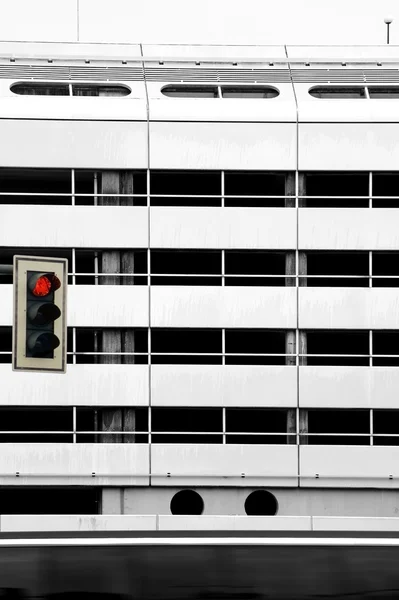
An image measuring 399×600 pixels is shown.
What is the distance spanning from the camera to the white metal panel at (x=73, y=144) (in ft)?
104

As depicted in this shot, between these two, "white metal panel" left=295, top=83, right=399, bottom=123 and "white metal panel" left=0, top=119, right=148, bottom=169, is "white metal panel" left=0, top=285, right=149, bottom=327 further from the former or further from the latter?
"white metal panel" left=295, top=83, right=399, bottom=123

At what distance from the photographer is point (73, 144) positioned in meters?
31.7

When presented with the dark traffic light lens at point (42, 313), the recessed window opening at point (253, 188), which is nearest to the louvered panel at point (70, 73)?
the recessed window opening at point (253, 188)

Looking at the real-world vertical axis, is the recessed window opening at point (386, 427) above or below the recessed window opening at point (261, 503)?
above

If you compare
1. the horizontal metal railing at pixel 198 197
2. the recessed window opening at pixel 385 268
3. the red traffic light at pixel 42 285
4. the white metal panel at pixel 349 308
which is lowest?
the red traffic light at pixel 42 285

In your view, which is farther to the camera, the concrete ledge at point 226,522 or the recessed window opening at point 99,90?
the recessed window opening at point 99,90

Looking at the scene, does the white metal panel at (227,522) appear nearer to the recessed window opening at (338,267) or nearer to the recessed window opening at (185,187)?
the recessed window opening at (338,267)

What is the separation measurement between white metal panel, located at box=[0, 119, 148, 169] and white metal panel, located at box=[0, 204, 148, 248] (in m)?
1.30

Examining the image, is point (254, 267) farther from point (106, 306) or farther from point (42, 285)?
point (42, 285)

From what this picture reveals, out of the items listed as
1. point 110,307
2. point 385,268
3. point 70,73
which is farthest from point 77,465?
point 70,73

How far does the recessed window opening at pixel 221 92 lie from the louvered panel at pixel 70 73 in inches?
46.7

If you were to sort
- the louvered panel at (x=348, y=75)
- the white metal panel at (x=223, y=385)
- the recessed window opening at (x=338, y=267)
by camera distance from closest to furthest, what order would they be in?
the white metal panel at (x=223, y=385), the recessed window opening at (x=338, y=267), the louvered panel at (x=348, y=75)

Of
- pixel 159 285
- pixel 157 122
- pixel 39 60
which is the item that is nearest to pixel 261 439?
pixel 159 285

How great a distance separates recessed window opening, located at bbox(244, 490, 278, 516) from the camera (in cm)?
3159
